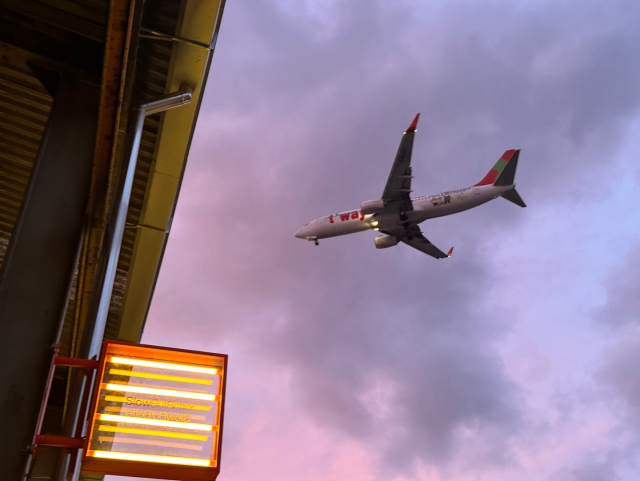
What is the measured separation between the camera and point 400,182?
33188 mm

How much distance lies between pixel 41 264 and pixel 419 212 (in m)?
32.0

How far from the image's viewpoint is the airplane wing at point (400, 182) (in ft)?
101

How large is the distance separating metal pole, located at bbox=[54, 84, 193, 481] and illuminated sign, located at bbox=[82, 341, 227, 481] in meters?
0.28

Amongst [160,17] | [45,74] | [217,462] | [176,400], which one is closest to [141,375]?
[176,400]

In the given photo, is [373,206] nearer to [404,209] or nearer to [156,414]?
[404,209]

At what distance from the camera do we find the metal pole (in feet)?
16.0

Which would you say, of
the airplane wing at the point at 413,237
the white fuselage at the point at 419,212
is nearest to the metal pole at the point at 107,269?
the white fuselage at the point at 419,212

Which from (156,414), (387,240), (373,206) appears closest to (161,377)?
(156,414)

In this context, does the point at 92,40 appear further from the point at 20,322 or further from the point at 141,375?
the point at 141,375

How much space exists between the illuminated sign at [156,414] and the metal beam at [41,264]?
74 centimetres

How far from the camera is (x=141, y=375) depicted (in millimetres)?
4469

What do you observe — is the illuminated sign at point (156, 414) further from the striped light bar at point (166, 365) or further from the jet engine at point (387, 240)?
the jet engine at point (387, 240)

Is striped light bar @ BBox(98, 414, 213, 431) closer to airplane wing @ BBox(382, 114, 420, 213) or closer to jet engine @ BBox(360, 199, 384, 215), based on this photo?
airplane wing @ BBox(382, 114, 420, 213)

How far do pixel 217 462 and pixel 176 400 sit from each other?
622 millimetres
